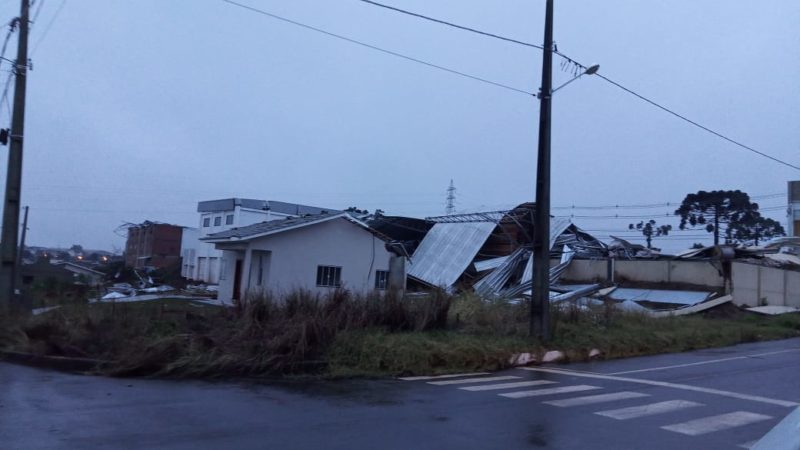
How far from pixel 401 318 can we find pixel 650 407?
7067 mm

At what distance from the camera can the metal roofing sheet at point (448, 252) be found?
39.3 metres

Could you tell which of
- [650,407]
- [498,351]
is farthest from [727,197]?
[650,407]

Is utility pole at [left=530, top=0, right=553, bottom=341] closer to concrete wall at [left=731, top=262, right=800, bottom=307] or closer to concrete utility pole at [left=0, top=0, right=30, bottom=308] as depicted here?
concrete utility pole at [left=0, top=0, right=30, bottom=308]

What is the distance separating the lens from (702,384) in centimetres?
1314

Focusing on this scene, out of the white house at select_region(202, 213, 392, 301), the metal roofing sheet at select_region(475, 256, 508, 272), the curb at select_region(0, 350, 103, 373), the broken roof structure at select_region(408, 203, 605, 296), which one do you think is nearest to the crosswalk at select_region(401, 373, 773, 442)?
the curb at select_region(0, 350, 103, 373)

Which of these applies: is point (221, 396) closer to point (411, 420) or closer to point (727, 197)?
point (411, 420)

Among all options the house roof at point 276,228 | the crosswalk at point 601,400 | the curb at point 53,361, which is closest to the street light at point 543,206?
the crosswalk at point 601,400

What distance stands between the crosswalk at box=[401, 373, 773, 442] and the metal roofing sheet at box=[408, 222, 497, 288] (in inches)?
961

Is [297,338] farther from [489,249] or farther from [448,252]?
[489,249]

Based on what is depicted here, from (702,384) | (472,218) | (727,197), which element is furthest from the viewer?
(727,197)

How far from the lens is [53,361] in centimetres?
1394

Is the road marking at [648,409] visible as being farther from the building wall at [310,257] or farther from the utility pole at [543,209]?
the building wall at [310,257]

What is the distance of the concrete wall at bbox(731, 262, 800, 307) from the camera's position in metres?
32.7

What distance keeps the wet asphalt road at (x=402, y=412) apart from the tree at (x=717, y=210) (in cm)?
5102
